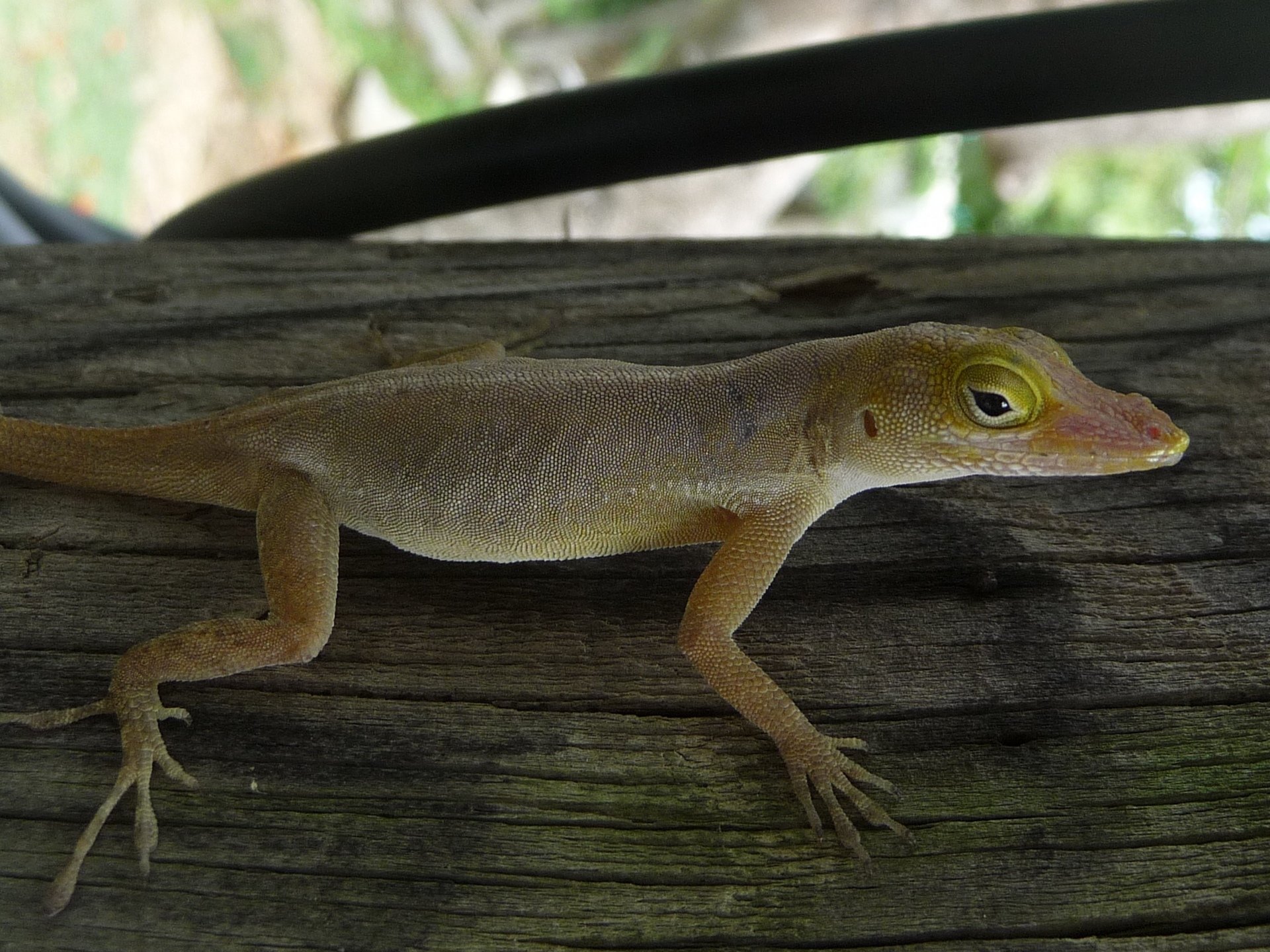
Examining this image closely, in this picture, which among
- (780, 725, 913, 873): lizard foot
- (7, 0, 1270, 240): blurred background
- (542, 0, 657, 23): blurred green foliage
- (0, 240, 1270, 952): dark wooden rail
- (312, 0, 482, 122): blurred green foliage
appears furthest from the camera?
(542, 0, 657, 23): blurred green foliage

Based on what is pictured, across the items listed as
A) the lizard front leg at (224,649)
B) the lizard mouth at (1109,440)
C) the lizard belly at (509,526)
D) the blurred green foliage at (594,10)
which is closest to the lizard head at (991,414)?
the lizard mouth at (1109,440)

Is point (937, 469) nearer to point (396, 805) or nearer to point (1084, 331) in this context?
point (1084, 331)

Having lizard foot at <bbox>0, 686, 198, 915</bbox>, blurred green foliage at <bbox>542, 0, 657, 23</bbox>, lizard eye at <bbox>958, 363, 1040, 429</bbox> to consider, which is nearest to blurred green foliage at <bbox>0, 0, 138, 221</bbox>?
lizard foot at <bbox>0, 686, 198, 915</bbox>

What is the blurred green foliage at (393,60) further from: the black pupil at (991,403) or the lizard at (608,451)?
the black pupil at (991,403)

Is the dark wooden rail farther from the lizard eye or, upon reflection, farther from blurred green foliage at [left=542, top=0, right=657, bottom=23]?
blurred green foliage at [left=542, top=0, right=657, bottom=23]

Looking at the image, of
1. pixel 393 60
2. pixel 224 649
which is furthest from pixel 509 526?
pixel 393 60

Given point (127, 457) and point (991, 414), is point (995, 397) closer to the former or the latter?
point (991, 414)
